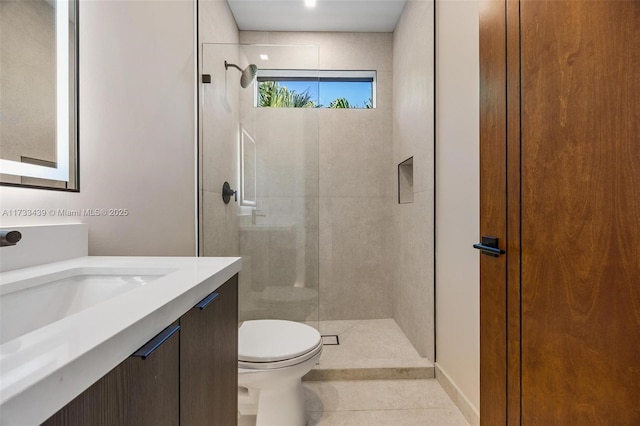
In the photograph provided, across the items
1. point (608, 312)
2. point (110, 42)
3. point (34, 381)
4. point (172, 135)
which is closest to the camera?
point (34, 381)

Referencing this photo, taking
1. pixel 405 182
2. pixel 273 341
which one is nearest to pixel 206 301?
pixel 273 341

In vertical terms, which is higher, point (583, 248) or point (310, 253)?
point (583, 248)

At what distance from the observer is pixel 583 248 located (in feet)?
2.37

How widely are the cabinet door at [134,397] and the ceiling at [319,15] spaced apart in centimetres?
258

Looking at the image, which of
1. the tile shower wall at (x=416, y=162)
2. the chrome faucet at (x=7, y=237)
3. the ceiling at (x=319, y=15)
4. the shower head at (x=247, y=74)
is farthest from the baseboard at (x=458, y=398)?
the ceiling at (x=319, y=15)

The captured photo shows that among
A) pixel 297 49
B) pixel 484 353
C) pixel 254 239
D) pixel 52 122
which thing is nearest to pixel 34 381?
pixel 52 122

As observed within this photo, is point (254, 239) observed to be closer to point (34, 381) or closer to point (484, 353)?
point (484, 353)

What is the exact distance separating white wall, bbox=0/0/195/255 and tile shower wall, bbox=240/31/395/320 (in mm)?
1368

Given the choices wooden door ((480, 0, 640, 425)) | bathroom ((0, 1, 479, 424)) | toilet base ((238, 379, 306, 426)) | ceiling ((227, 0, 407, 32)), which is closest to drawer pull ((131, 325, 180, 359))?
bathroom ((0, 1, 479, 424))

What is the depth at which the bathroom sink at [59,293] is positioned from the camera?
2.39 ft

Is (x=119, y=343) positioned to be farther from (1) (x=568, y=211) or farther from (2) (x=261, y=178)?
(2) (x=261, y=178)

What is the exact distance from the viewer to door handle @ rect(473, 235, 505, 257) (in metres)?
1.04

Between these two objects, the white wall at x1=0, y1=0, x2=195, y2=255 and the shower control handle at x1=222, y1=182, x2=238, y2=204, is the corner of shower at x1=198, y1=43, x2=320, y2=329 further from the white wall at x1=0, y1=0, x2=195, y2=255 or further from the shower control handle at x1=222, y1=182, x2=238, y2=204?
the white wall at x1=0, y1=0, x2=195, y2=255

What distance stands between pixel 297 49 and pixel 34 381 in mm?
2271
